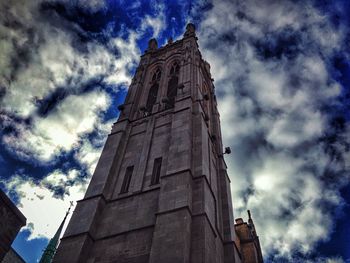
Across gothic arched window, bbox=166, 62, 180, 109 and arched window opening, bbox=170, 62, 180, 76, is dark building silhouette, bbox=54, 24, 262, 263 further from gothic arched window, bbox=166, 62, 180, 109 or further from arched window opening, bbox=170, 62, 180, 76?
arched window opening, bbox=170, 62, 180, 76

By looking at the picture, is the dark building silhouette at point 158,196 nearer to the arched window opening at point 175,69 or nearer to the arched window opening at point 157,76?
the arched window opening at point 175,69

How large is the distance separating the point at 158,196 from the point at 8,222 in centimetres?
963

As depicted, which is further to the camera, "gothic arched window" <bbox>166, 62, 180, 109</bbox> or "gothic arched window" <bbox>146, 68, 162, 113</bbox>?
"gothic arched window" <bbox>146, 68, 162, 113</bbox>

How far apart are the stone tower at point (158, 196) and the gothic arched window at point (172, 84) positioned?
0.50m

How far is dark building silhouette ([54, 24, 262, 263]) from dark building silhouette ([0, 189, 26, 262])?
253 inches

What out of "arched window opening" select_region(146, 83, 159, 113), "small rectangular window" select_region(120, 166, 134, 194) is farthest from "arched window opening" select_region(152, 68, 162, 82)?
"small rectangular window" select_region(120, 166, 134, 194)

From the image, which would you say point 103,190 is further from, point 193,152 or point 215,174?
point 215,174

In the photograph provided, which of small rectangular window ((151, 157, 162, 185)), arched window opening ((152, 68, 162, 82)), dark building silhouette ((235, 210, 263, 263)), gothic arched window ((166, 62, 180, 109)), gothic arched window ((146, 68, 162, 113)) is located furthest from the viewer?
arched window opening ((152, 68, 162, 82))

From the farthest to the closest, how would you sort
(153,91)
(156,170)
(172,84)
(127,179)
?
(153,91) → (172,84) → (127,179) → (156,170)

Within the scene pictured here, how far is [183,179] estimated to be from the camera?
15.9m

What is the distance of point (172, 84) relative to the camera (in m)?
29.9

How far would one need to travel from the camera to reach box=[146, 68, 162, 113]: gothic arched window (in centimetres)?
2767

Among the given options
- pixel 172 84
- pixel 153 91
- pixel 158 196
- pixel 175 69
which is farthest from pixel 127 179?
pixel 175 69

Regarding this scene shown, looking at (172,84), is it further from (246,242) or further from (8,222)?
(8,222)
